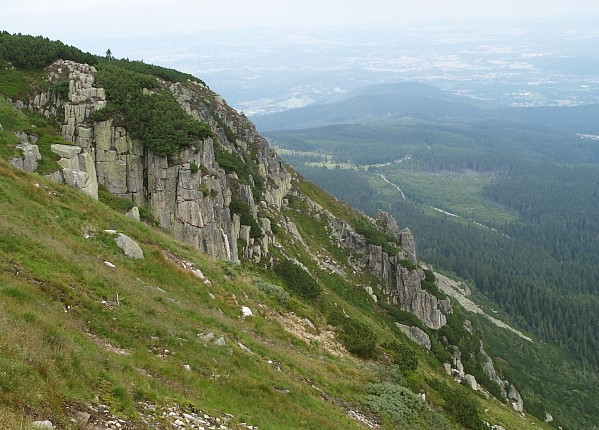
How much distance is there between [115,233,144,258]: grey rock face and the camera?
99.7 feet

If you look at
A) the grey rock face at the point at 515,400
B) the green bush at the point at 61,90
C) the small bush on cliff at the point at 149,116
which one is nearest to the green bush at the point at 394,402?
the small bush on cliff at the point at 149,116

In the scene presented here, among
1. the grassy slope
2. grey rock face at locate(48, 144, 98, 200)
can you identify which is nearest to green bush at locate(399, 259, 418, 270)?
the grassy slope

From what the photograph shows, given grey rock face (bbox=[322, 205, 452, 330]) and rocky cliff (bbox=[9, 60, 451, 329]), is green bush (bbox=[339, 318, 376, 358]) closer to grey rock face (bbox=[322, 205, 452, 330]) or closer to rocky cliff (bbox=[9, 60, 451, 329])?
Answer: rocky cliff (bbox=[9, 60, 451, 329])

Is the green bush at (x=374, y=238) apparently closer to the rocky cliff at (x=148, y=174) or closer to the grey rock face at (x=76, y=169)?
the rocky cliff at (x=148, y=174)

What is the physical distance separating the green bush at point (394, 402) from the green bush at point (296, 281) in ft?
66.8

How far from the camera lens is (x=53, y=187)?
34000mm

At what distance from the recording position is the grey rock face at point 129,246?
30.4 m

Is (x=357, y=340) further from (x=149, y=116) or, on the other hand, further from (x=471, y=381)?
(x=471, y=381)

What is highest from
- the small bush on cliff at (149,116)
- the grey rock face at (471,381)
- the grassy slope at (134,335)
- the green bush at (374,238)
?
the small bush on cliff at (149,116)

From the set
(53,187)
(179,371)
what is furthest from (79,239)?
(179,371)

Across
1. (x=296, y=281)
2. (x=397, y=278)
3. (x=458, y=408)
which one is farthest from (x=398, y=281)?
(x=458, y=408)

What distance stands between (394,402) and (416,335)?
41.6 metres

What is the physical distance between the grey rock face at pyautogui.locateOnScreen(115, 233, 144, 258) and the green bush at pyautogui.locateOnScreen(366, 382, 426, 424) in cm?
1584

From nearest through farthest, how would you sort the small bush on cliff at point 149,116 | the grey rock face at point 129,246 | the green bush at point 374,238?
the grey rock face at point 129,246
the small bush on cliff at point 149,116
the green bush at point 374,238
